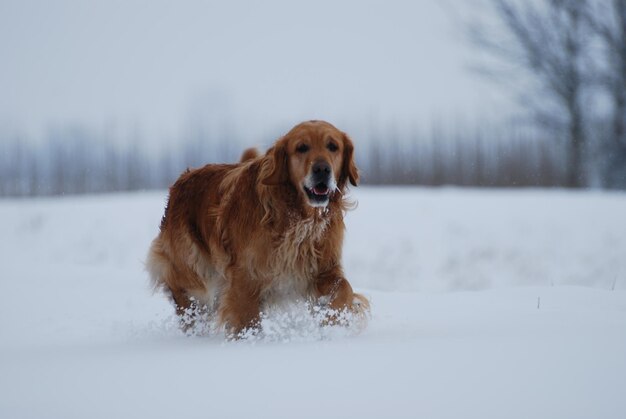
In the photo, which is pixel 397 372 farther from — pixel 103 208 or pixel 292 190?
pixel 103 208

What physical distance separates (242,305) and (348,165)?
1204mm

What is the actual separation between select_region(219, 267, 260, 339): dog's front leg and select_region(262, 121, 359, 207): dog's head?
26.2 inches

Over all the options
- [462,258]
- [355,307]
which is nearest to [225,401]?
[355,307]

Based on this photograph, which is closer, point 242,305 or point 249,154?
point 242,305

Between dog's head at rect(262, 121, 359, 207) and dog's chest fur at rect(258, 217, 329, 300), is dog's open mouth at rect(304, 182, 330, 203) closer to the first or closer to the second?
dog's head at rect(262, 121, 359, 207)

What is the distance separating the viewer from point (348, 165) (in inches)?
176

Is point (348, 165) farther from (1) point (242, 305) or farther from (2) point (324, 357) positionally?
(2) point (324, 357)

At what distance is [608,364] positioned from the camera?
2.67 meters

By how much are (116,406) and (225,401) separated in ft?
1.36

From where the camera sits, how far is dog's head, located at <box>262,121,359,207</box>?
4.07 meters

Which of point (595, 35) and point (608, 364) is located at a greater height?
point (595, 35)

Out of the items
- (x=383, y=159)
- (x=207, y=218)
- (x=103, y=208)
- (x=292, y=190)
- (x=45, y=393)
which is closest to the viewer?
(x=45, y=393)

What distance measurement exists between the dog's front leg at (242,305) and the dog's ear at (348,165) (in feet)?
3.08

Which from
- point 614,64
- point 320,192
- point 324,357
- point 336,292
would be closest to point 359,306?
point 336,292
